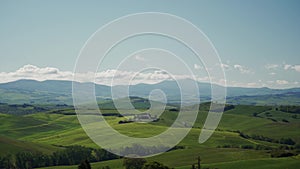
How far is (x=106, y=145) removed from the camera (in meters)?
106

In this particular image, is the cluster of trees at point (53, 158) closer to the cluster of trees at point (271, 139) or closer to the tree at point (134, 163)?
the tree at point (134, 163)

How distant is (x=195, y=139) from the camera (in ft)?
407

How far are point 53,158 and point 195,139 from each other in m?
50.8

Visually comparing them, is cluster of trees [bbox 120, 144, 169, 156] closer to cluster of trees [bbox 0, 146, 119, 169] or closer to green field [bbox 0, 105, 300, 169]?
green field [bbox 0, 105, 300, 169]

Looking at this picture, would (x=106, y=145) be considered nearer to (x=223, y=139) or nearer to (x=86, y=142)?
(x=86, y=142)

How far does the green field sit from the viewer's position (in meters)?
82.1

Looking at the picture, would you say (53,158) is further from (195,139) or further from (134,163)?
(195,139)

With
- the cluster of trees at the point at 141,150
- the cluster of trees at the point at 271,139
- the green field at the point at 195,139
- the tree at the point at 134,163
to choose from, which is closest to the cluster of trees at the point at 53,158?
the cluster of trees at the point at 141,150

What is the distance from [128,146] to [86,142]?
24.5m

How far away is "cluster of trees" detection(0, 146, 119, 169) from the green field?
6579 mm

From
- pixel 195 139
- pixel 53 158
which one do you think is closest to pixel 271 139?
pixel 195 139

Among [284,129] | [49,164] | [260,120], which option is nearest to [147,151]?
[49,164]

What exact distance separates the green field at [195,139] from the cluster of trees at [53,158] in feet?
21.6

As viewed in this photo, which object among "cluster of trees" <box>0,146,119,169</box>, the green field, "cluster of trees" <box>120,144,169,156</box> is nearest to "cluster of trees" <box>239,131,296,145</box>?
the green field
